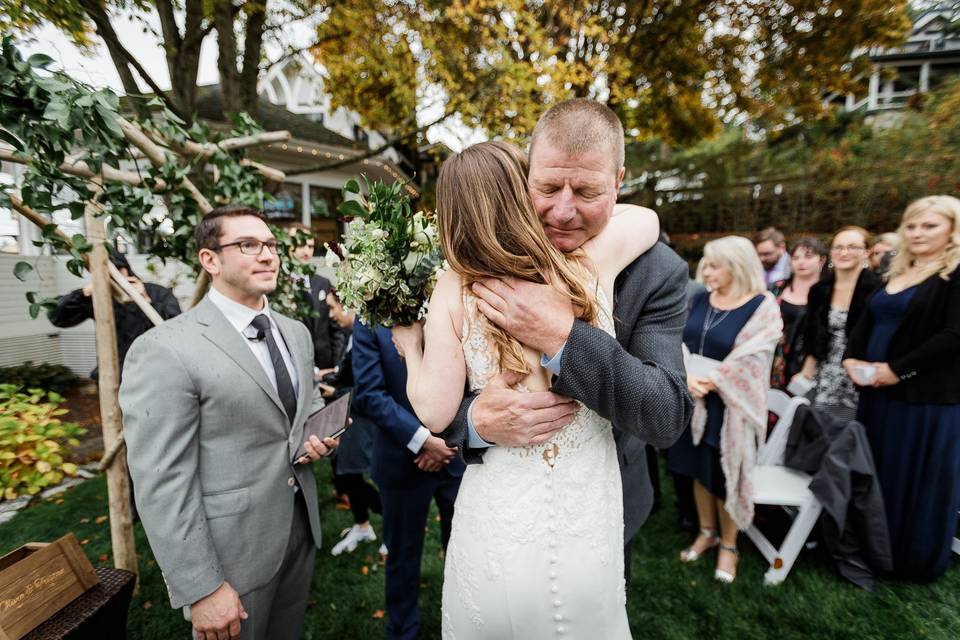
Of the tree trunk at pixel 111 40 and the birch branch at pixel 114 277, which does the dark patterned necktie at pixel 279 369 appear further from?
the tree trunk at pixel 111 40

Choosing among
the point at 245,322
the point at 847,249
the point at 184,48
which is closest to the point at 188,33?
the point at 184,48

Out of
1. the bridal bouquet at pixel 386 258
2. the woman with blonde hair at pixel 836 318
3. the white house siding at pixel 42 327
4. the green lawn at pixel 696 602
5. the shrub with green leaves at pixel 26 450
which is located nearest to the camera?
the bridal bouquet at pixel 386 258

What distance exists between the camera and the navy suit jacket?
9.54ft

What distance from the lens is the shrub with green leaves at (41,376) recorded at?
8.38 m

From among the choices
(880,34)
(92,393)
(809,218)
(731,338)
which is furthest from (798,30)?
(92,393)

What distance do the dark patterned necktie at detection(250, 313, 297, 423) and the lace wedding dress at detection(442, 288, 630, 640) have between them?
117 cm

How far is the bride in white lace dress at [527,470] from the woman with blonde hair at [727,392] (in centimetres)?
262

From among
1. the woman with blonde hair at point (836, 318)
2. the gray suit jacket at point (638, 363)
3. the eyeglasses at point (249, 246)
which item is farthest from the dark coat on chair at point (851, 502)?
the eyeglasses at point (249, 246)

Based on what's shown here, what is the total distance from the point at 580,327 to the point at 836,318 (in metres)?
4.73

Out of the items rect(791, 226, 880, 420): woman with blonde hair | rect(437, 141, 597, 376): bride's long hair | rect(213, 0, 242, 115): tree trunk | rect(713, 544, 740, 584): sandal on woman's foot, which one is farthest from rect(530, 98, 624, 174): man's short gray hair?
rect(213, 0, 242, 115): tree trunk

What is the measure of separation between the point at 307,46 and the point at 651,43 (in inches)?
244

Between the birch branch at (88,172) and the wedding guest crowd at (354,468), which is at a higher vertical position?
the birch branch at (88,172)

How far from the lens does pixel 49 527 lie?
15.0 ft

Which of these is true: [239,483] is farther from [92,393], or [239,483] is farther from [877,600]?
[92,393]
